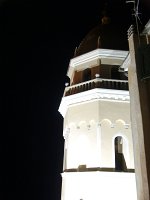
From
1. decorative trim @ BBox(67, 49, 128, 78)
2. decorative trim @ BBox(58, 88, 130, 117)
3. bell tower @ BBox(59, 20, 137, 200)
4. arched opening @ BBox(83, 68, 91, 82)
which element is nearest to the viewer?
bell tower @ BBox(59, 20, 137, 200)

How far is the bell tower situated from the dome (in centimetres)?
53

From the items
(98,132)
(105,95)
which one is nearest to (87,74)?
(105,95)

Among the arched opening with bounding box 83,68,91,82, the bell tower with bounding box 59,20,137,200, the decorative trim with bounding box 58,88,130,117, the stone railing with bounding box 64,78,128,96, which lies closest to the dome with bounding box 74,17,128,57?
the bell tower with bounding box 59,20,137,200

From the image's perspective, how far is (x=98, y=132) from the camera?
1609 cm

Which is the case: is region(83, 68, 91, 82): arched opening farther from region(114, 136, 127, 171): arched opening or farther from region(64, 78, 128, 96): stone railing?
region(114, 136, 127, 171): arched opening

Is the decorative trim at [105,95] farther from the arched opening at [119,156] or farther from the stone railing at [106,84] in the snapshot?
the arched opening at [119,156]

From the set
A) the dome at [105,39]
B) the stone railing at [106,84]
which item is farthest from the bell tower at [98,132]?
the dome at [105,39]

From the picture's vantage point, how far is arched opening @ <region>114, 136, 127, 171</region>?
52.1 feet

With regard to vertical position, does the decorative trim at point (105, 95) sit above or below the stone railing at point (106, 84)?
below

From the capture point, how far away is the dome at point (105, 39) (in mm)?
19500

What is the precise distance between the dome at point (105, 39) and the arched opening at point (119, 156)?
5.83 m

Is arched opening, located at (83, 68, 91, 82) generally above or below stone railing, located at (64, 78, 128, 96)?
above

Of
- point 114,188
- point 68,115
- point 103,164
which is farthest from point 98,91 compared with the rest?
point 114,188

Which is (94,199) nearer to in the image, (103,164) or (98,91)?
(103,164)
